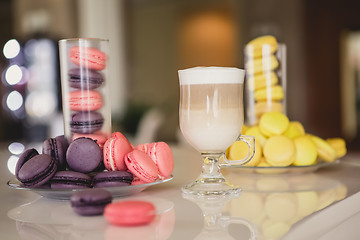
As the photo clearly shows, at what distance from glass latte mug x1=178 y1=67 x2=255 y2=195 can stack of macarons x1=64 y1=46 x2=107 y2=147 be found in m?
0.18

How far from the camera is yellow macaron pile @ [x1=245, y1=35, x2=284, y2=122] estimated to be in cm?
126

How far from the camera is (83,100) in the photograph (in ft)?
3.09

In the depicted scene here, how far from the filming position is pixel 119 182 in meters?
0.83

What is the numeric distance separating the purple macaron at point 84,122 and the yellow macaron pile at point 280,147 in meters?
0.36

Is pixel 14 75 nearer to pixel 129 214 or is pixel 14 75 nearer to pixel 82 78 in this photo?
pixel 82 78

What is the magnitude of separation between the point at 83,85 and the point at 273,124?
493 mm

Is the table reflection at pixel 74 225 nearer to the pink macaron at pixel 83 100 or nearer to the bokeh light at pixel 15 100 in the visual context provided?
the pink macaron at pixel 83 100

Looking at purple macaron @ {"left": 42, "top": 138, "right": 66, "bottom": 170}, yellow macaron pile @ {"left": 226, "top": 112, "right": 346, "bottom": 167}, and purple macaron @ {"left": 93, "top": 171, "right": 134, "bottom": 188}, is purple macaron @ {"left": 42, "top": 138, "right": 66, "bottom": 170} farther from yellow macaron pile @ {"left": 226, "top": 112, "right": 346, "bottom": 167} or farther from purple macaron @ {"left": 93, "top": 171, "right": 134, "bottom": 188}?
yellow macaron pile @ {"left": 226, "top": 112, "right": 346, "bottom": 167}

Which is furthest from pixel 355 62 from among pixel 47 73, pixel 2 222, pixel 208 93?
pixel 2 222

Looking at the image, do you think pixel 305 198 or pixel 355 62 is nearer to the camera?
pixel 305 198

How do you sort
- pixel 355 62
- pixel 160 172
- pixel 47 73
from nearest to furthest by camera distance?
pixel 160 172 < pixel 355 62 < pixel 47 73

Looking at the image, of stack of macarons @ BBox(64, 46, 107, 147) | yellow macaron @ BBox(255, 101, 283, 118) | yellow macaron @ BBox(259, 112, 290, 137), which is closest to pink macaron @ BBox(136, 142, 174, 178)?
stack of macarons @ BBox(64, 46, 107, 147)

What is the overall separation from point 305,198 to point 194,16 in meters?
8.24

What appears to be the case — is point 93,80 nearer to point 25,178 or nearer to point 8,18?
point 25,178
